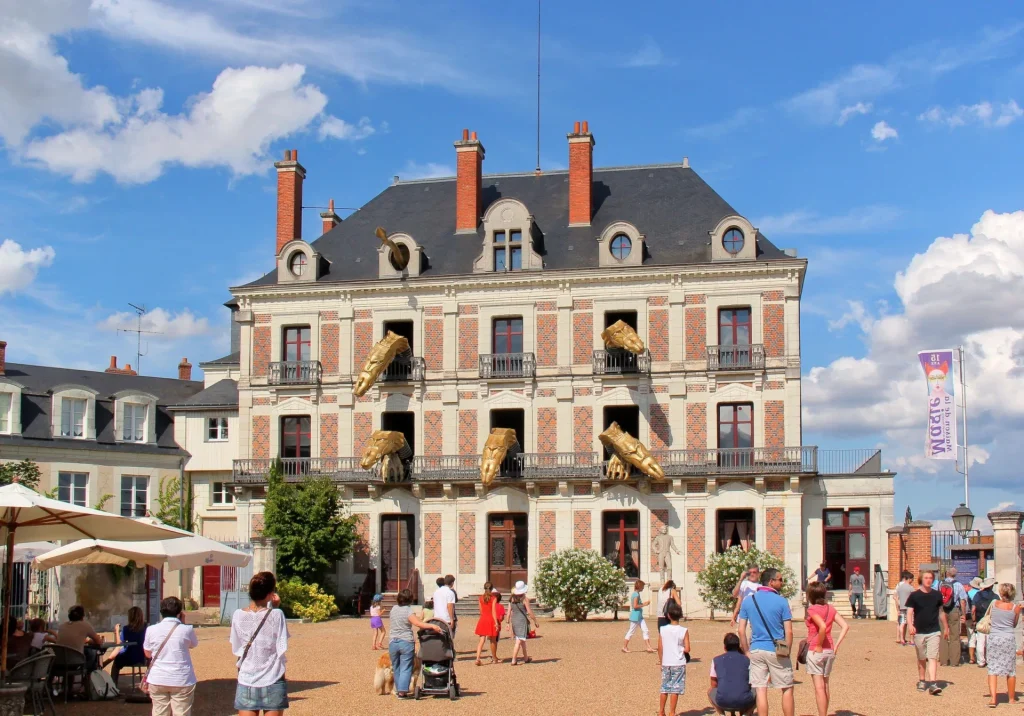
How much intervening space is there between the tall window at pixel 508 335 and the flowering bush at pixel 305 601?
29.3ft

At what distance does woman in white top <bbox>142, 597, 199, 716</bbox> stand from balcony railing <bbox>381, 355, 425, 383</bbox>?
84.7 feet

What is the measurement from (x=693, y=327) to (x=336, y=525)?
38.8 feet

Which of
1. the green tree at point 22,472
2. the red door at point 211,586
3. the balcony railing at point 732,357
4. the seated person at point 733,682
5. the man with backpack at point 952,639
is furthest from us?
the red door at point 211,586

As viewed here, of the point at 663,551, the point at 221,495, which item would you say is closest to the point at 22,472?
the point at 221,495

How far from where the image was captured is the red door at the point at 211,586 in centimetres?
3888

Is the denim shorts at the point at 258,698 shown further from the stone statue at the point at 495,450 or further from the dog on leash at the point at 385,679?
the stone statue at the point at 495,450

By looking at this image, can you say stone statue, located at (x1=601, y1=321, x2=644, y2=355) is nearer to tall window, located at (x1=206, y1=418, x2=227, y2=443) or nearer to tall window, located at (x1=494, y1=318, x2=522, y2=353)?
tall window, located at (x1=494, y1=318, x2=522, y2=353)

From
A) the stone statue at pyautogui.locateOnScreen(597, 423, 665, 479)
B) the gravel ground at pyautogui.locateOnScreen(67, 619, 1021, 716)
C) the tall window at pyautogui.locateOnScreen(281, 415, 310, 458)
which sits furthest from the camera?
the tall window at pyautogui.locateOnScreen(281, 415, 310, 458)

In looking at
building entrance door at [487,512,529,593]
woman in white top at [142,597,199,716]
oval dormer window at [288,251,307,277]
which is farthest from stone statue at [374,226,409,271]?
woman in white top at [142,597,199,716]

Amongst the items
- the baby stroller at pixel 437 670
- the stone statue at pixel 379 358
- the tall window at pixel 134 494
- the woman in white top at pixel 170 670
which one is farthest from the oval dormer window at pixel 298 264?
the woman in white top at pixel 170 670

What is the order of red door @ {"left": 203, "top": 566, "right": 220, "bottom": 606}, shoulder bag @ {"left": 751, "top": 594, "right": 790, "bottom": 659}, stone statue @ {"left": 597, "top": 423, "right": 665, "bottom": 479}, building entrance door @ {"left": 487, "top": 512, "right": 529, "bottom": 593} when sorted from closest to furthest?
shoulder bag @ {"left": 751, "top": 594, "right": 790, "bottom": 659}
stone statue @ {"left": 597, "top": 423, "right": 665, "bottom": 479}
building entrance door @ {"left": 487, "top": 512, "right": 529, "bottom": 593}
red door @ {"left": 203, "top": 566, "right": 220, "bottom": 606}

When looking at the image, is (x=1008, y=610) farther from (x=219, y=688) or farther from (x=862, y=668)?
(x=219, y=688)

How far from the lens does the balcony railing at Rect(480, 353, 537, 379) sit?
36.8 m

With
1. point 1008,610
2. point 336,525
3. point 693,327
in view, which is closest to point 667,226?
point 693,327
